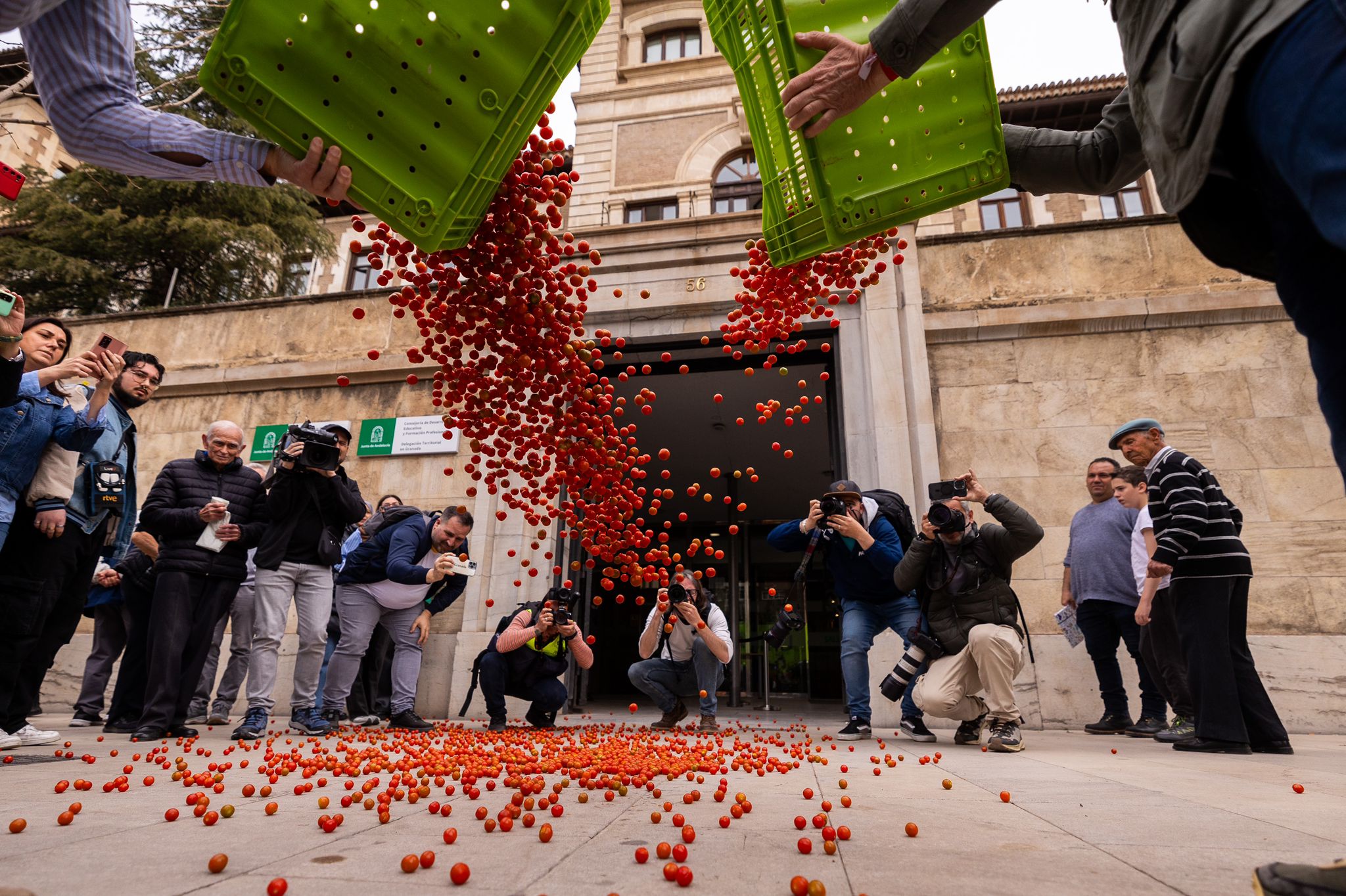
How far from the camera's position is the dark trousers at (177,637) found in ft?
13.8

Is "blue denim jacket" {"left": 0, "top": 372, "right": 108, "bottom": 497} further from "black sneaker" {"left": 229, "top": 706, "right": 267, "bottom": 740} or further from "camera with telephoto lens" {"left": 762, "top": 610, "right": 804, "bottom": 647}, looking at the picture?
"camera with telephoto lens" {"left": 762, "top": 610, "right": 804, "bottom": 647}

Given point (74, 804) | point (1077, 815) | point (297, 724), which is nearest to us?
point (74, 804)

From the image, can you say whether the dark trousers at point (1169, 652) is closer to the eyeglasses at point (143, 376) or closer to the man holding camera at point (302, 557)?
the man holding camera at point (302, 557)

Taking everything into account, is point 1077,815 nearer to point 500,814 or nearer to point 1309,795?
point 1309,795

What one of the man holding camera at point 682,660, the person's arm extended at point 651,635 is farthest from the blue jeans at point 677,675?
the person's arm extended at point 651,635

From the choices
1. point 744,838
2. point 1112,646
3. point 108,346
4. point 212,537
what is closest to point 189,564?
point 212,537

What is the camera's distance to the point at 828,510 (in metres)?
4.98

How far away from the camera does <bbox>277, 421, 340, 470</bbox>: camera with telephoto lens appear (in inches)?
185

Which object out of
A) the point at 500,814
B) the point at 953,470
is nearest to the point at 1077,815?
the point at 500,814

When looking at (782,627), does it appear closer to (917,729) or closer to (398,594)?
(917,729)

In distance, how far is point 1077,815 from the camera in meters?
2.16

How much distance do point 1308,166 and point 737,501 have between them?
12313 millimetres

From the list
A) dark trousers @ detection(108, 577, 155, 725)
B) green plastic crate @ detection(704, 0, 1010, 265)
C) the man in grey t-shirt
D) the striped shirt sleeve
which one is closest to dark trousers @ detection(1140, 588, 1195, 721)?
the man in grey t-shirt

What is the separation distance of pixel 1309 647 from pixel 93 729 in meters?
9.56
